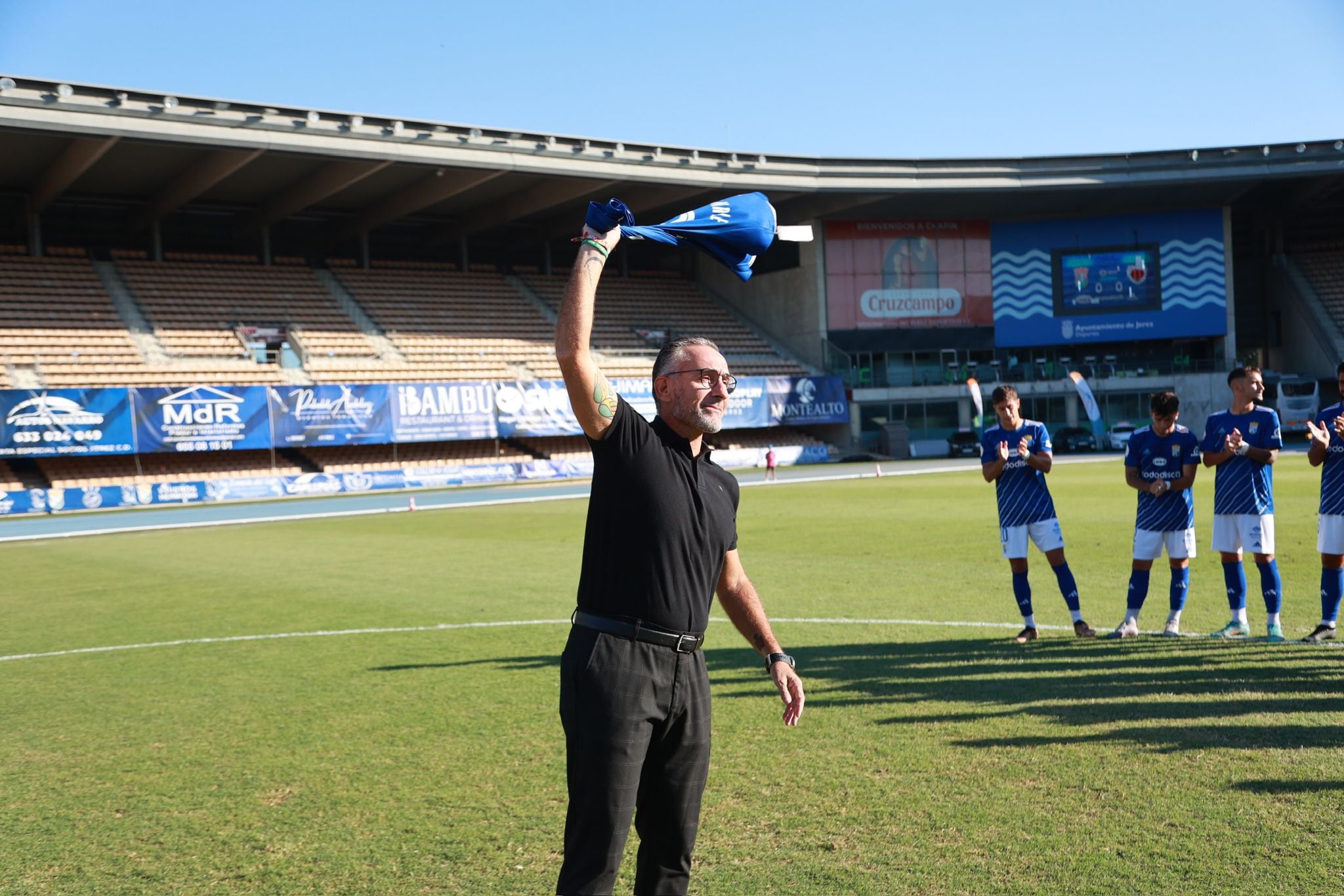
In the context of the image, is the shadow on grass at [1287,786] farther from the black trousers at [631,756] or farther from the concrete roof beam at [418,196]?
the concrete roof beam at [418,196]

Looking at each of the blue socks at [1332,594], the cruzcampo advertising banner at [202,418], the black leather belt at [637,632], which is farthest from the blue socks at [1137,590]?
the cruzcampo advertising banner at [202,418]

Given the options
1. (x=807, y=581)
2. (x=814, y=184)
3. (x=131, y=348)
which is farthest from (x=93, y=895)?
(x=814, y=184)

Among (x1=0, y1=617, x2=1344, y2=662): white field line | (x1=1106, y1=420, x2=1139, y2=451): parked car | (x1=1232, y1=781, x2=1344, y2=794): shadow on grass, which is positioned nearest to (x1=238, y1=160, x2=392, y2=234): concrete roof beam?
(x1=0, y1=617, x2=1344, y2=662): white field line

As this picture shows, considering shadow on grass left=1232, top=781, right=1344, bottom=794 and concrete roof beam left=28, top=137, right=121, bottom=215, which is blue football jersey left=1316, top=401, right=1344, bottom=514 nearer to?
shadow on grass left=1232, top=781, right=1344, bottom=794

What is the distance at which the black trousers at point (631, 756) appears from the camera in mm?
3262

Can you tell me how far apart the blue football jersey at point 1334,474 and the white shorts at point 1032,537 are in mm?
2077

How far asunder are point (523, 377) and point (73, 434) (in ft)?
57.0

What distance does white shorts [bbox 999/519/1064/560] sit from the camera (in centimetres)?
952

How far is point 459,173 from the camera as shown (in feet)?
145

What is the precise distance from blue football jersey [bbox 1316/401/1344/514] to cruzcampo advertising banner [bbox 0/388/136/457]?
35578 millimetres

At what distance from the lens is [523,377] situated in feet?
152

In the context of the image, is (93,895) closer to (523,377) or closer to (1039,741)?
(1039,741)

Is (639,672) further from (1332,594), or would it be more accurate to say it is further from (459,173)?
(459,173)

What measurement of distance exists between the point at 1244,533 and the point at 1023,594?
1975 mm
